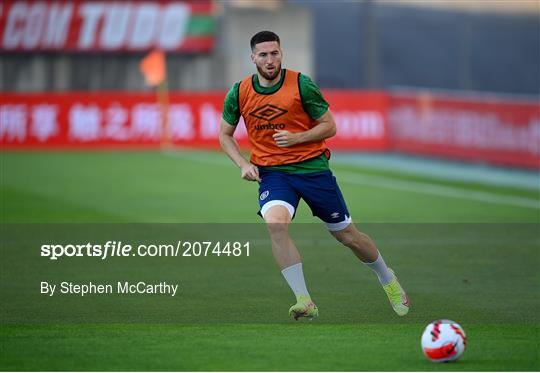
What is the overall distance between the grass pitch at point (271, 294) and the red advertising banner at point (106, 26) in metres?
18.7

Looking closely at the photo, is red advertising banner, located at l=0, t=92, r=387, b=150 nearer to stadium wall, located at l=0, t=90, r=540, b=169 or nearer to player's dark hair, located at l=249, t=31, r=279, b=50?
stadium wall, located at l=0, t=90, r=540, b=169

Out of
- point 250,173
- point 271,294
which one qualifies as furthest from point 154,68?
point 250,173

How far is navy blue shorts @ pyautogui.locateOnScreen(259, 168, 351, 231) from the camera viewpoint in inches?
404

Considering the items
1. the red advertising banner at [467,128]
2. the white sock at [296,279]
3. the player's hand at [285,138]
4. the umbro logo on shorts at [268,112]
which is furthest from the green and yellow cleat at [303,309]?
the red advertising banner at [467,128]

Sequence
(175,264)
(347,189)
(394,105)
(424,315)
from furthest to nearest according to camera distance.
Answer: (394,105) < (347,189) < (175,264) < (424,315)

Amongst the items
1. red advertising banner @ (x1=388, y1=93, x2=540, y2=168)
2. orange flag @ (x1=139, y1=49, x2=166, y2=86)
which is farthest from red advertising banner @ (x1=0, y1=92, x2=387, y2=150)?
orange flag @ (x1=139, y1=49, x2=166, y2=86)

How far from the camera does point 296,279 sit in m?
10.0

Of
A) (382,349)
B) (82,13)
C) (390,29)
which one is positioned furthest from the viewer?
(390,29)

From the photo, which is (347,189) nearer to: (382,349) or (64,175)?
(64,175)

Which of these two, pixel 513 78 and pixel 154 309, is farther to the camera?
pixel 513 78

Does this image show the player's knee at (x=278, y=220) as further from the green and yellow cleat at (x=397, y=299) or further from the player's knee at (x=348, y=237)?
the green and yellow cleat at (x=397, y=299)

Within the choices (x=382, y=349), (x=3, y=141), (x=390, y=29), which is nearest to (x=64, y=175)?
(x=3, y=141)

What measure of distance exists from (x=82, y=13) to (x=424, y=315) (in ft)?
105

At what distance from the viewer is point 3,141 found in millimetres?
35062
